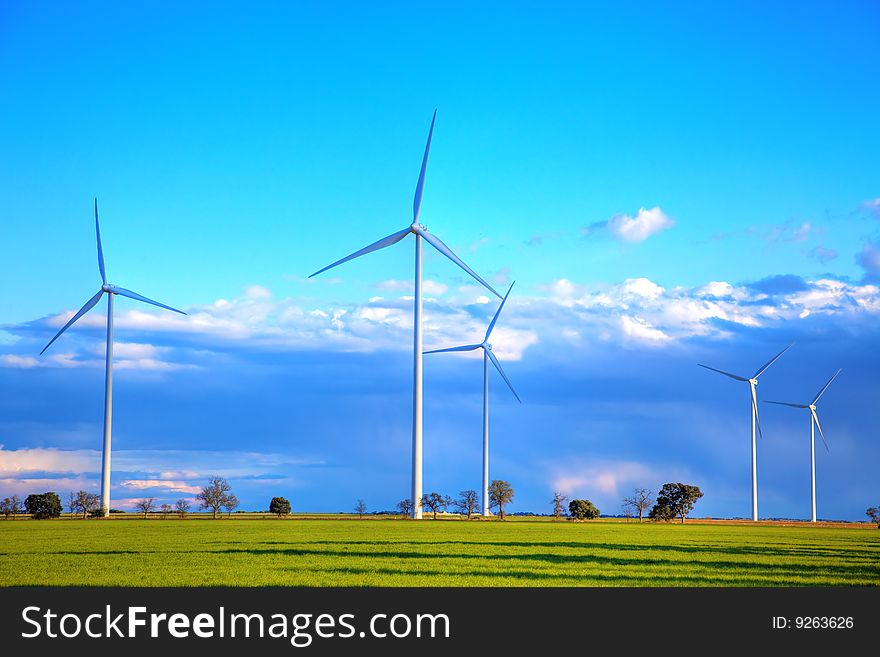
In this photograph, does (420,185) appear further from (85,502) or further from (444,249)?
(85,502)

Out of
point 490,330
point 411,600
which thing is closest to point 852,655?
point 411,600

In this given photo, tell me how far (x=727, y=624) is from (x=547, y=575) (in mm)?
10385

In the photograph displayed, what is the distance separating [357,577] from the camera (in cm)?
3166

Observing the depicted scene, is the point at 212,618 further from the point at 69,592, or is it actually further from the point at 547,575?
the point at 547,575

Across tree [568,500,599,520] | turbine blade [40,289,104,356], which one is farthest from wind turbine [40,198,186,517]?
tree [568,500,599,520]

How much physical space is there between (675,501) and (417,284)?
57941mm

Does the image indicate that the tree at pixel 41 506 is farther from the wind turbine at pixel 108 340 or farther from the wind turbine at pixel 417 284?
the wind turbine at pixel 417 284

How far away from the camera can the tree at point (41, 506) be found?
102 metres

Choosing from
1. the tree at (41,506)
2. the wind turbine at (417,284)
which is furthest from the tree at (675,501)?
the tree at (41,506)

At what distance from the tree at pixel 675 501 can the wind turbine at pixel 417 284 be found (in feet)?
160

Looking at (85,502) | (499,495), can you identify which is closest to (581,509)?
(499,495)

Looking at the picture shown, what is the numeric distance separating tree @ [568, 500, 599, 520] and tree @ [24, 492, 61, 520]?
63.8 meters

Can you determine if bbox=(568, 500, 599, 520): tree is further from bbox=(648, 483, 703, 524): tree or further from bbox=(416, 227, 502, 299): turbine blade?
bbox=(416, 227, 502, 299): turbine blade

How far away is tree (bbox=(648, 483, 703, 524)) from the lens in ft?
408
